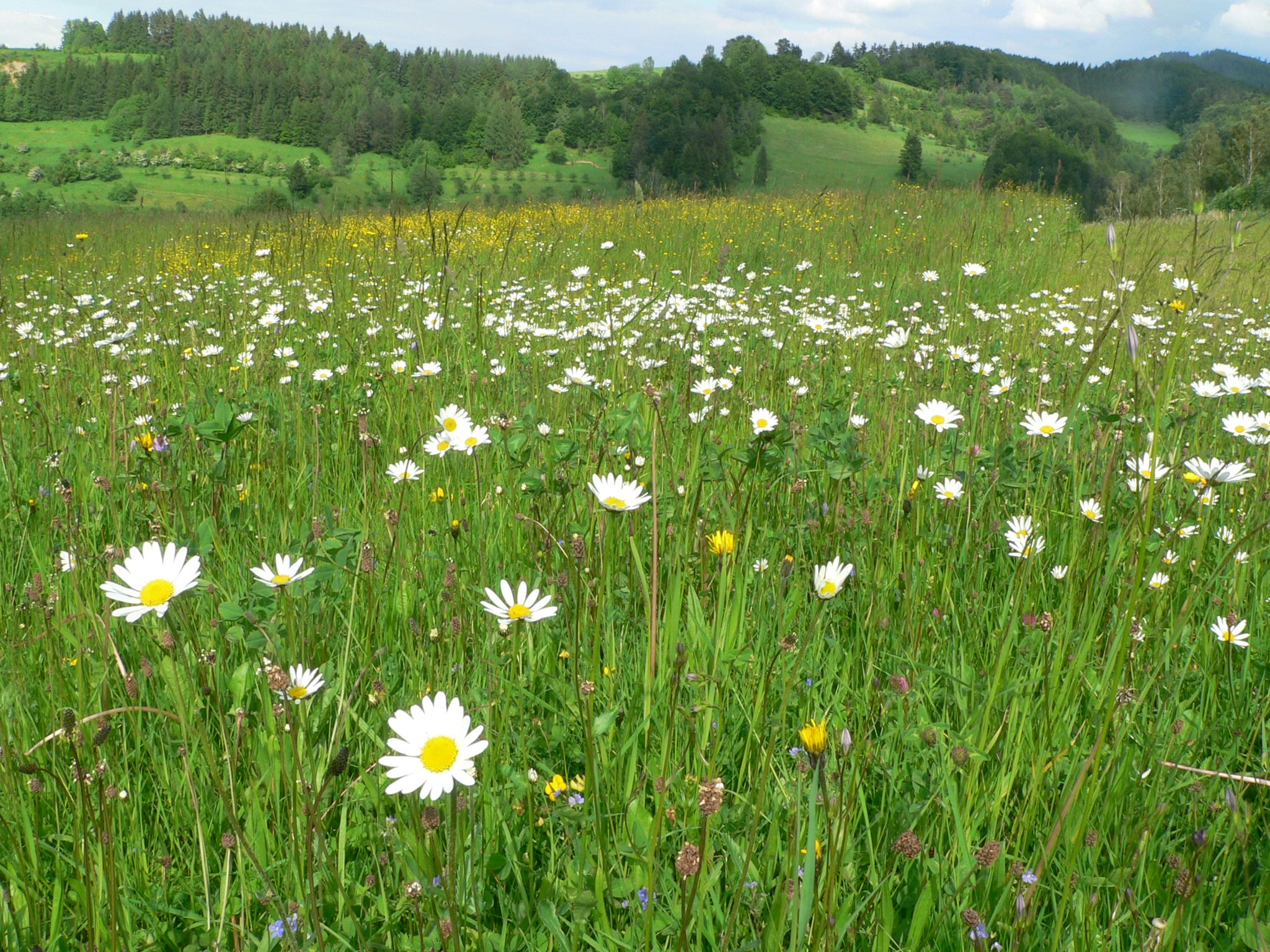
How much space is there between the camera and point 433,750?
80cm

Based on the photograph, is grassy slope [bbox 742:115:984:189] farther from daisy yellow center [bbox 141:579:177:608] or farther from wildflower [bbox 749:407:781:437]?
daisy yellow center [bbox 141:579:177:608]

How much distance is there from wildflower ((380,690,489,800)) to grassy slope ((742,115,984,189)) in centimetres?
4173

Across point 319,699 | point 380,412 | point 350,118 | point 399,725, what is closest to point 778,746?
point 399,725

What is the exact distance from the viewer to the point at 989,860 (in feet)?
2.89

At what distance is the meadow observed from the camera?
97cm

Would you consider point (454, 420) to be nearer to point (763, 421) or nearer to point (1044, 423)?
point (763, 421)

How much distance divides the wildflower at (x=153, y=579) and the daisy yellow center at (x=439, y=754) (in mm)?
322

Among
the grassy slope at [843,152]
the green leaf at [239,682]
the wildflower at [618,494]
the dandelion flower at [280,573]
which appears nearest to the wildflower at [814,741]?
the wildflower at [618,494]

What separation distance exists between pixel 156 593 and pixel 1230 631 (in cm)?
171

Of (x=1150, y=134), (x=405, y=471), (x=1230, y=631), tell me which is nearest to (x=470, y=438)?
(x=405, y=471)

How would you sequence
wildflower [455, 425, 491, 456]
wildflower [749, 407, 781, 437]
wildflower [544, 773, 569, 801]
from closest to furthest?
wildflower [544, 773, 569, 801], wildflower [455, 425, 491, 456], wildflower [749, 407, 781, 437]

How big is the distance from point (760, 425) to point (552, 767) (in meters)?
1.21

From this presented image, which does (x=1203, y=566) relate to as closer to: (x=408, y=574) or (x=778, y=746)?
(x=778, y=746)

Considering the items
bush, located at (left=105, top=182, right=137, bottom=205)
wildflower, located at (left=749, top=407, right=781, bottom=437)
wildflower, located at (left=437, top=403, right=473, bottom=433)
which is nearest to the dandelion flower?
wildflower, located at (left=437, top=403, right=473, bottom=433)
